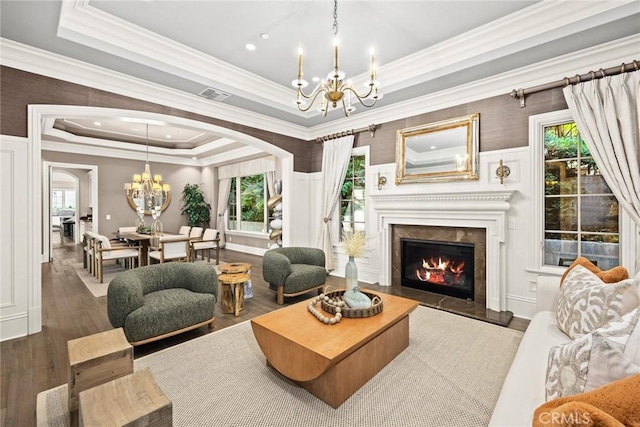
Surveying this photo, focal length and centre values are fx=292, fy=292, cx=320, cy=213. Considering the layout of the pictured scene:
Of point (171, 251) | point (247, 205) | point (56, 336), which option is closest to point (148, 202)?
point (247, 205)

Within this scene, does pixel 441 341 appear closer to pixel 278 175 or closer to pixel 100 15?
pixel 100 15

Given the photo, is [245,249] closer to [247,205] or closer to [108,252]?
[247,205]

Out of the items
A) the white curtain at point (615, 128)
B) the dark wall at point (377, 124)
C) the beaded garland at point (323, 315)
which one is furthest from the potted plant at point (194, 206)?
the white curtain at point (615, 128)

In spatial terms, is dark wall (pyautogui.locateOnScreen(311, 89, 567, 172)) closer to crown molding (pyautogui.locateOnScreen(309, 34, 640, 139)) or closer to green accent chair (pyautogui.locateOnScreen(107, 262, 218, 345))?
crown molding (pyautogui.locateOnScreen(309, 34, 640, 139))

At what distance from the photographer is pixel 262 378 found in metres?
2.26

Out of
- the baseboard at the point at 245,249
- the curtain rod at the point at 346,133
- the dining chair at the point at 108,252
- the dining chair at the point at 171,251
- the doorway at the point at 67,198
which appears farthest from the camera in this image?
the baseboard at the point at 245,249

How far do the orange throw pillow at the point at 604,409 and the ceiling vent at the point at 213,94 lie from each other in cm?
439

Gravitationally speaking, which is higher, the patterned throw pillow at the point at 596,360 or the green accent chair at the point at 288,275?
the patterned throw pillow at the point at 596,360

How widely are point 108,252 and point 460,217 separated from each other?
596 cm

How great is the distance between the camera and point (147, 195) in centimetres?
688

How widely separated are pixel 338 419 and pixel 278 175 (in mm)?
5547

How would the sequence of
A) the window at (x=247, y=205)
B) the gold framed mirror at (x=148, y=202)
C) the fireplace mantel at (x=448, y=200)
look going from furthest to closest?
1. the window at (x=247, y=205)
2. the gold framed mirror at (x=148, y=202)
3. the fireplace mantel at (x=448, y=200)

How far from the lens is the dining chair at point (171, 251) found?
18.1ft

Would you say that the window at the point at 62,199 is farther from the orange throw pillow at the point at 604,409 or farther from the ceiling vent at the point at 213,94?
the orange throw pillow at the point at 604,409
